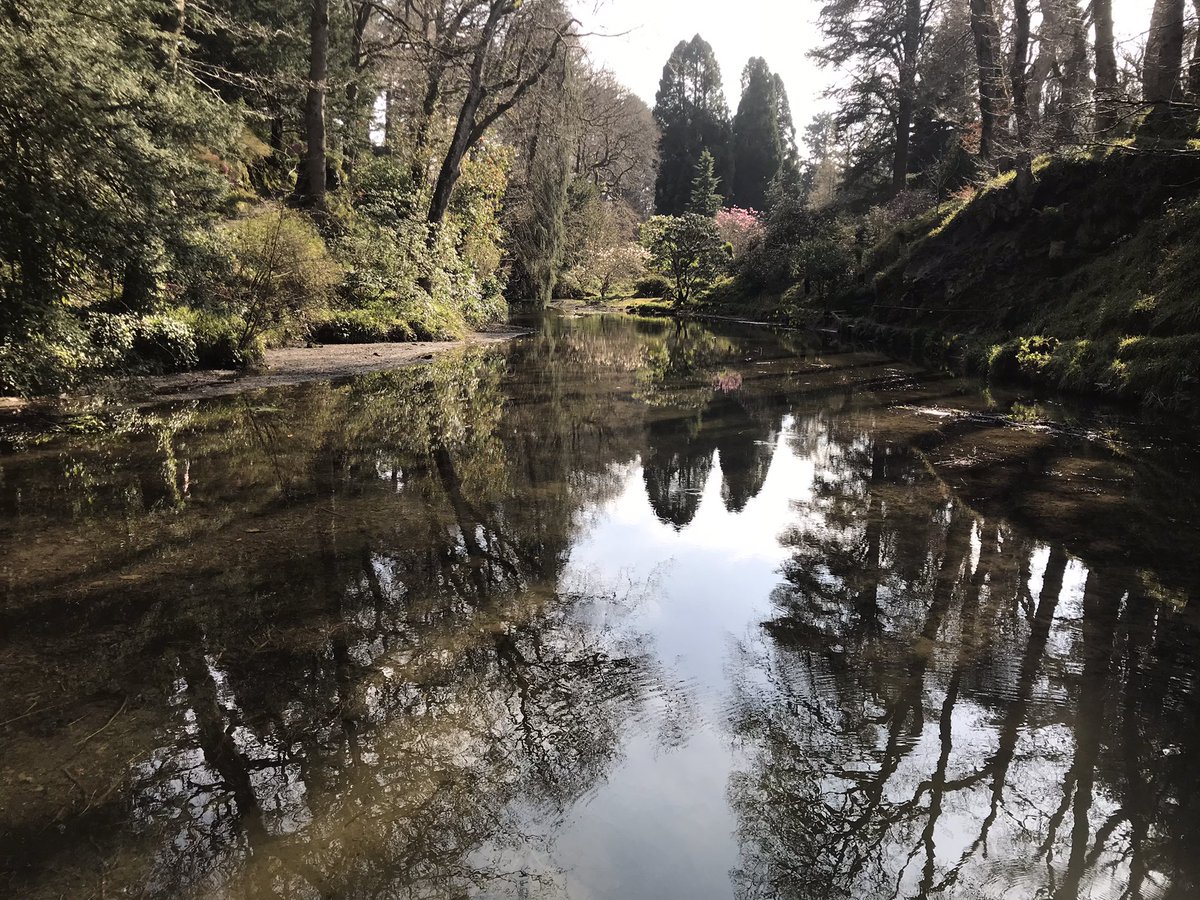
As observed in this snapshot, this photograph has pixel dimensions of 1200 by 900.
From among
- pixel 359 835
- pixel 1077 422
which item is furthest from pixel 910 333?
pixel 359 835

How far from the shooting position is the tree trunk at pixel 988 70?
16.1 meters

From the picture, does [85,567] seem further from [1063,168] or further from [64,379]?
[1063,168]

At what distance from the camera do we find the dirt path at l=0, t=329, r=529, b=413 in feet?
28.6

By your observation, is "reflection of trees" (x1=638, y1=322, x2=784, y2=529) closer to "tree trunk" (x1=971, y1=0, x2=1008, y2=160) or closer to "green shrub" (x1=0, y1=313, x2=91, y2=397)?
"green shrub" (x1=0, y1=313, x2=91, y2=397)

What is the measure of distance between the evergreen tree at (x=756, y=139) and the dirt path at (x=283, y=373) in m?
42.9

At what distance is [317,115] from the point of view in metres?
14.7

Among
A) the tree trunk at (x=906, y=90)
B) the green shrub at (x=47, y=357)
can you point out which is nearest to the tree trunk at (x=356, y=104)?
the green shrub at (x=47, y=357)

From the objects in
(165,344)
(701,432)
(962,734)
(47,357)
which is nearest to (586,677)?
(962,734)

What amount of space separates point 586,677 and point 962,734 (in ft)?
5.19

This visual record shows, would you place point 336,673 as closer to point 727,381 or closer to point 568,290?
point 727,381

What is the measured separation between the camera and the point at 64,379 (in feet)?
24.0

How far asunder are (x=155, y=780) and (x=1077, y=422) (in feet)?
32.3

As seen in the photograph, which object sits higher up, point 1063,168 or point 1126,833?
point 1063,168

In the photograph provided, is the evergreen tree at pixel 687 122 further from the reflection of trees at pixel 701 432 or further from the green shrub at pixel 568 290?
the reflection of trees at pixel 701 432
